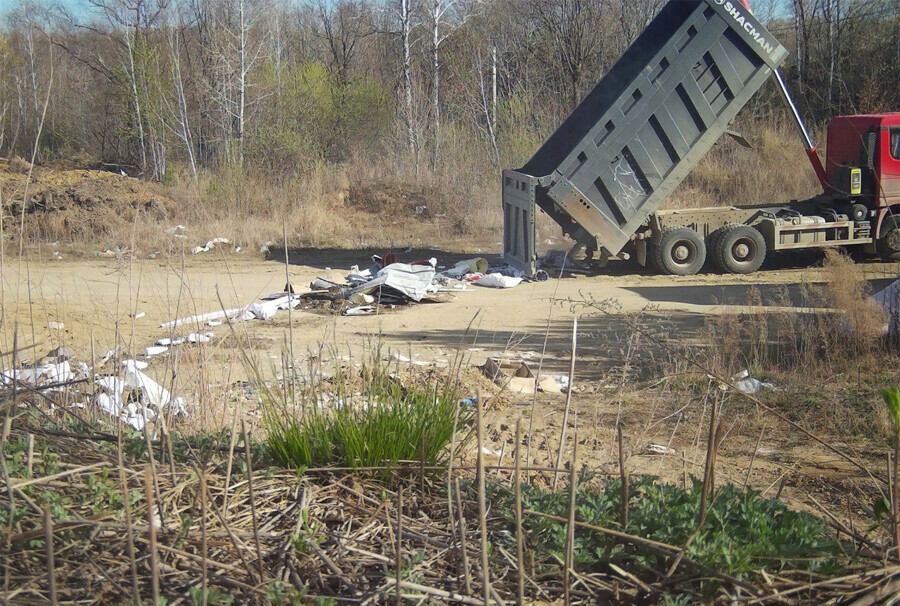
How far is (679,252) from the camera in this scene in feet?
43.5

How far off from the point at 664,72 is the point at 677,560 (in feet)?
35.3

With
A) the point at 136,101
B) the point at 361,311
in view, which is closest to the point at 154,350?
the point at 361,311

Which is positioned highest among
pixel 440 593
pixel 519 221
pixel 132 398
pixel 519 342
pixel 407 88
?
pixel 407 88

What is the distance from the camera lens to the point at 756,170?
1836 centimetres

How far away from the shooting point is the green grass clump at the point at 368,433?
3.26 m

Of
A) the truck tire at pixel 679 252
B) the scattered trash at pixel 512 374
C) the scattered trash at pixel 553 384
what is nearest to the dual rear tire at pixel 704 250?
the truck tire at pixel 679 252

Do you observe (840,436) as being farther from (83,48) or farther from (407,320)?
(83,48)

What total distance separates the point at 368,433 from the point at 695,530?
1284 mm

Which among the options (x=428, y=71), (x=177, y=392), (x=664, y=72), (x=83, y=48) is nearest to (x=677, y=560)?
(x=177, y=392)

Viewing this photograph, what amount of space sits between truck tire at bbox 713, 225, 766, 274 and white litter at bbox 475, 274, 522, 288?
3.18 meters

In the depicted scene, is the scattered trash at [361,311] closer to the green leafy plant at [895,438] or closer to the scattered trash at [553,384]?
the scattered trash at [553,384]

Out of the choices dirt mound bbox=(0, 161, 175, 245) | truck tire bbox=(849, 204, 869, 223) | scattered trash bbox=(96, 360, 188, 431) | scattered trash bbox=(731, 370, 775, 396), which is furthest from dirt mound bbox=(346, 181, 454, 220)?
scattered trash bbox=(96, 360, 188, 431)

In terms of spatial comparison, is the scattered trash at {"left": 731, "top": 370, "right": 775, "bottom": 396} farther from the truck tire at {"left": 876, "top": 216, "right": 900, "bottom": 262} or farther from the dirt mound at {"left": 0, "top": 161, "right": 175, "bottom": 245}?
the dirt mound at {"left": 0, "top": 161, "right": 175, "bottom": 245}

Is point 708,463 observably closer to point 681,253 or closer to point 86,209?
point 681,253
